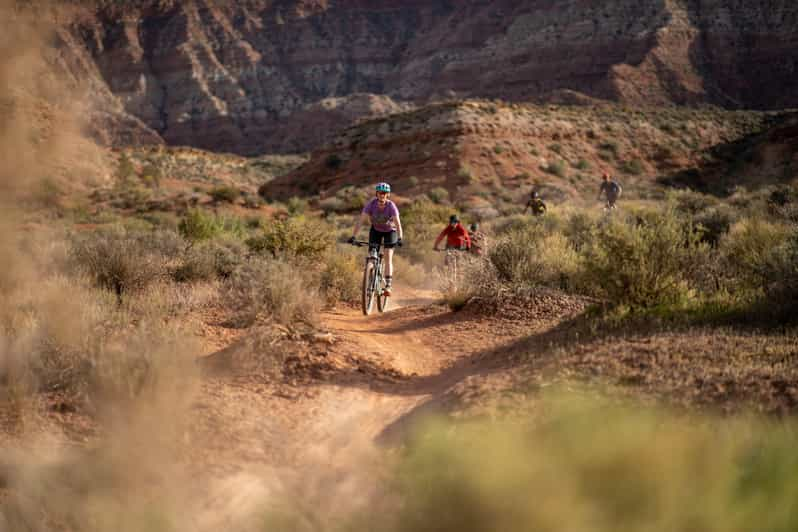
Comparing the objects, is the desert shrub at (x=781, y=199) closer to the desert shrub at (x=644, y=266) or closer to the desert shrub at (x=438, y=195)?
the desert shrub at (x=644, y=266)

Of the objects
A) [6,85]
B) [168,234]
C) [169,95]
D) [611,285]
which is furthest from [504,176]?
[169,95]

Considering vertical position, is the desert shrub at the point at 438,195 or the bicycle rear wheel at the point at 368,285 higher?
the desert shrub at the point at 438,195

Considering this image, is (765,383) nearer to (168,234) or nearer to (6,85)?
(6,85)

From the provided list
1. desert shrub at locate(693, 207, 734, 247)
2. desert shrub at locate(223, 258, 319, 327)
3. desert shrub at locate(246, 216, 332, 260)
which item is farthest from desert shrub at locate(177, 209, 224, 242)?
desert shrub at locate(693, 207, 734, 247)

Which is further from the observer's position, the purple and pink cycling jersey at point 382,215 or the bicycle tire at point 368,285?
the purple and pink cycling jersey at point 382,215

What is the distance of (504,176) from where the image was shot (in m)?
33.8

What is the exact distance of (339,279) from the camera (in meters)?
11.2

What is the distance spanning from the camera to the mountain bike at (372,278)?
971 centimetres

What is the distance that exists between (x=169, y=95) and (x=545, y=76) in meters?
59.8

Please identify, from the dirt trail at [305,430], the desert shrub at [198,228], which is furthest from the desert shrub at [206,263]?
the dirt trail at [305,430]

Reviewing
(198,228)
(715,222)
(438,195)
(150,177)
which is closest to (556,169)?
(438,195)

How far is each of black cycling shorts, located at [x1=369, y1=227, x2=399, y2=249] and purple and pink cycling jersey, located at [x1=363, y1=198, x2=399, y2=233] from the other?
62 mm

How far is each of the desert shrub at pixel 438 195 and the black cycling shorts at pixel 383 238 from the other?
19431 millimetres

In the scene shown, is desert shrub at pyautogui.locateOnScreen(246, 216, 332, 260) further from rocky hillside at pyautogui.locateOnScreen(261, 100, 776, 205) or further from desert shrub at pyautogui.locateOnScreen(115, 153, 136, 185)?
desert shrub at pyautogui.locateOnScreen(115, 153, 136, 185)
